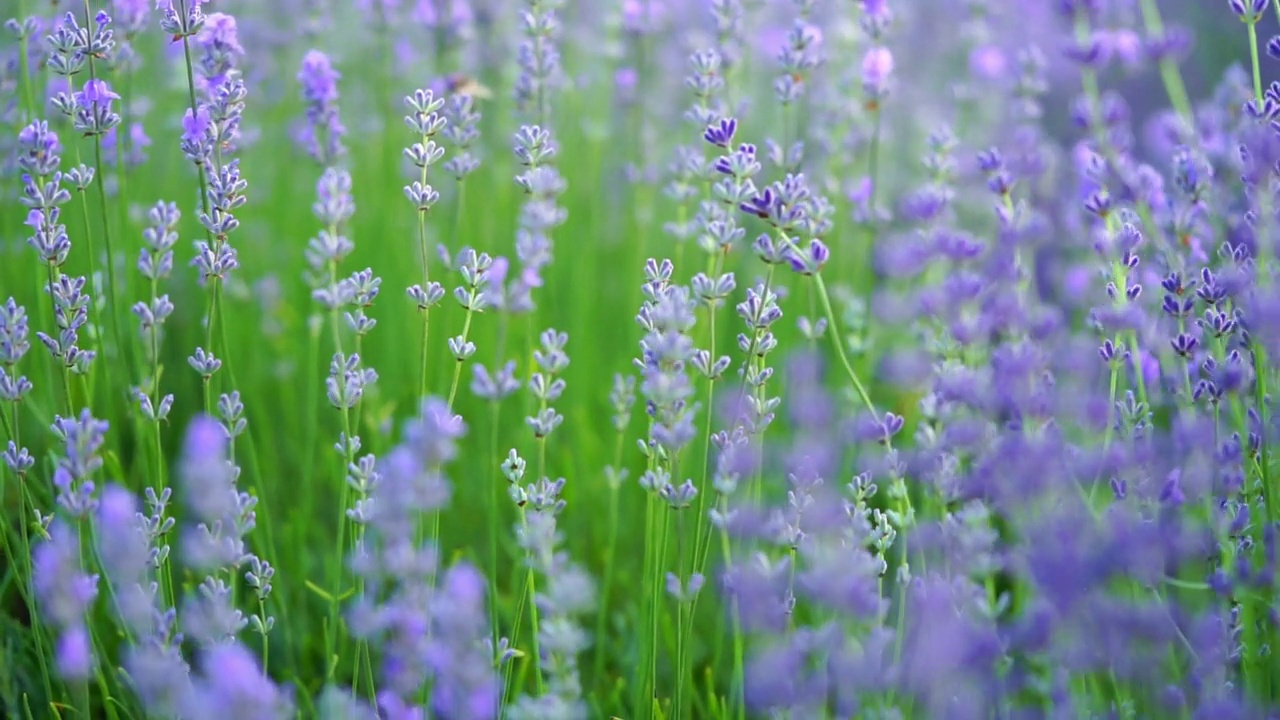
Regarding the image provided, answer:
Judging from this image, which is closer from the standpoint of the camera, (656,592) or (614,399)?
(656,592)

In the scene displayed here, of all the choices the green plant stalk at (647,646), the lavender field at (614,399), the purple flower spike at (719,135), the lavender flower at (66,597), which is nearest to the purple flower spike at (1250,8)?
the lavender field at (614,399)

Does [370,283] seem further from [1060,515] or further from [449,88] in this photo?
[449,88]

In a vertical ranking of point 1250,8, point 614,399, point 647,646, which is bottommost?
point 647,646

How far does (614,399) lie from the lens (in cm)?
185

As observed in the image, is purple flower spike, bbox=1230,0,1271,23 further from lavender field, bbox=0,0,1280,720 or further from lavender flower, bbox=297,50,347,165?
lavender flower, bbox=297,50,347,165

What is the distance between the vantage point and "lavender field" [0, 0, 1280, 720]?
120 centimetres

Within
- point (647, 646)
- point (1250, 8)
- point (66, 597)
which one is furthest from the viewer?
point (1250, 8)

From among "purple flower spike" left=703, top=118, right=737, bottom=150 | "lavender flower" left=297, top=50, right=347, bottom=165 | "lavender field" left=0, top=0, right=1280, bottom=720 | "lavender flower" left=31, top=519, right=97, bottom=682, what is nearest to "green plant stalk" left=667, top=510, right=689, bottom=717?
"lavender field" left=0, top=0, right=1280, bottom=720

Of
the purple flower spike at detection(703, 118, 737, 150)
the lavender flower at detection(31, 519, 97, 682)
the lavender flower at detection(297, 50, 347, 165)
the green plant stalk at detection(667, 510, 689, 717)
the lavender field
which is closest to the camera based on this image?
the lavender flower at detection(31, 519, 97, 682)

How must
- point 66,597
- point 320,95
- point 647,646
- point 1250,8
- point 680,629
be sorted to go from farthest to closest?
point 320,95
point 1250,8
point 647,646
point 680,629
point 66,597

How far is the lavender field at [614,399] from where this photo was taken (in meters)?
1.20

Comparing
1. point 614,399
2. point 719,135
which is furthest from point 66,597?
point 719,135

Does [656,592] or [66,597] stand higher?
[66,597]

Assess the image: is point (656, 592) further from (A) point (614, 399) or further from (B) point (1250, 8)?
(B) point (1250, 8)
